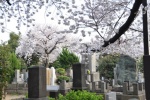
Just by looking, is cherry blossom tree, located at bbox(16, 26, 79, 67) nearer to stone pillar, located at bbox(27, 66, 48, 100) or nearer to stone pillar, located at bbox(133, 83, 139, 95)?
stone pillar, located at bbox(133, 83, 139, 95)

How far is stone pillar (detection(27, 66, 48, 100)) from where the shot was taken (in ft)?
25.4

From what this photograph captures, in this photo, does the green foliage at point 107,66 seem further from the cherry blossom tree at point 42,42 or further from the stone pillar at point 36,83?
the stone pillar at point 36,83

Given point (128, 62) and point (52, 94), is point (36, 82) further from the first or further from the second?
point (128, 62)

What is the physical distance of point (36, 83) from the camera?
7840mm

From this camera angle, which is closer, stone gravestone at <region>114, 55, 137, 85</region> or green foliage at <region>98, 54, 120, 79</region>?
stone gravestone at <region>114, 55, 137, 85</region>

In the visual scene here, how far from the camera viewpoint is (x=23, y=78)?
2339 centimetres

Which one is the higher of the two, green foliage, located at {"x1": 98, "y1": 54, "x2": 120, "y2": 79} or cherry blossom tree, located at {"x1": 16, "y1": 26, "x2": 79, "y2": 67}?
cherry blossom tree, located at {"x1": 16, "y1": 26, "x2": 79, "y2": 67}

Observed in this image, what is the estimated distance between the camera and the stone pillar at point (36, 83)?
775cm

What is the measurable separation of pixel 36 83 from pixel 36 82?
33 millimetres

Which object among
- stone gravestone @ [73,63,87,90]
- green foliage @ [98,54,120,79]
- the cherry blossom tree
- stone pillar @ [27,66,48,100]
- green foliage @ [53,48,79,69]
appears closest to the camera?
stone pillar @ [27,66,48,100]

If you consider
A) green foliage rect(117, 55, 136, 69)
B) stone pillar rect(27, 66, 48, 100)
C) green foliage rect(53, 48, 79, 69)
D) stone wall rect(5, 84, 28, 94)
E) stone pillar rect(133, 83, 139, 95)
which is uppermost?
green foliage rect(53, 48, 79, 69)

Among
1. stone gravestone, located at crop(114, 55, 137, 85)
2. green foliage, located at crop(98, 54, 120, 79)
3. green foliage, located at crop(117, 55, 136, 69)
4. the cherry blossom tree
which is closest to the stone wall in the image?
the cherry blossom tree

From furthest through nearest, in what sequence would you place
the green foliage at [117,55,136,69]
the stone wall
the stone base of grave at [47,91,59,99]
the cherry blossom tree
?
1. the cherry blossom tree
2. the stone wall
3. the green foliage at [117,55,136,69]
4. the stone base of grave at [47,91,59,99]

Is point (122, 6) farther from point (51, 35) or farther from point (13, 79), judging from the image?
point (51, 35)
